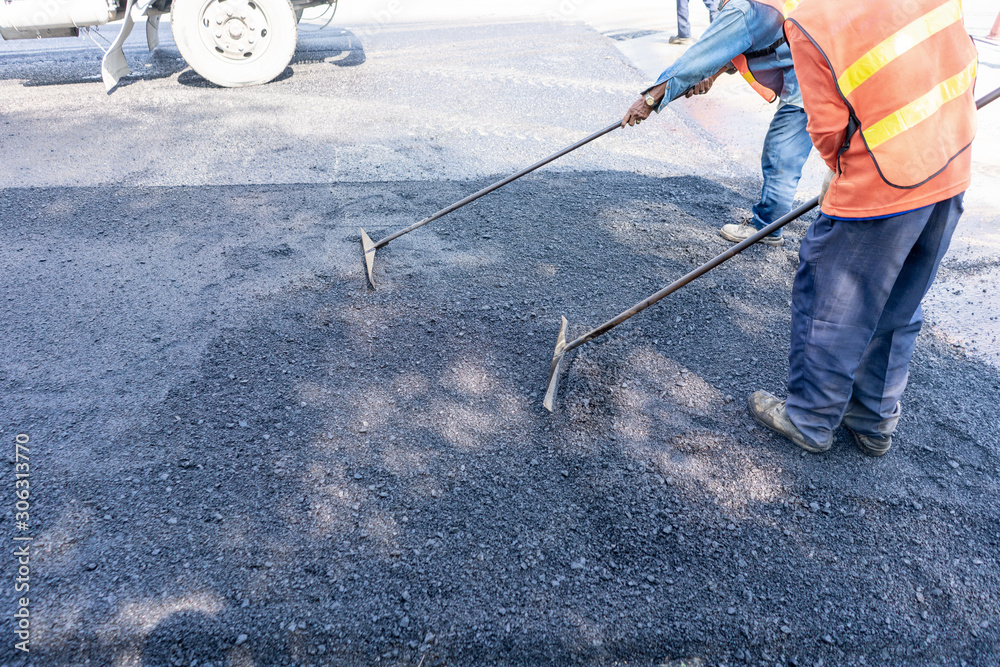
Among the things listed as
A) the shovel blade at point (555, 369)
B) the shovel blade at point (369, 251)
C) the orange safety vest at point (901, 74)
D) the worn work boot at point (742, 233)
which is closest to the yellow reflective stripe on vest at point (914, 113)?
the orange safety vest at point (901, 74)

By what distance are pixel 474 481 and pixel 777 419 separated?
3.84 ft

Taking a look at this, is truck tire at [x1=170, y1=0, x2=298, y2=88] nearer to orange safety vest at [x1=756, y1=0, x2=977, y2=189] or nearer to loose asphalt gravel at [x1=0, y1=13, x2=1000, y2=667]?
loose asphalt gravel at [x1=0, y1=13, x2=1000, y2=667]

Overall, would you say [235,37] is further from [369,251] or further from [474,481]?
[474,481]

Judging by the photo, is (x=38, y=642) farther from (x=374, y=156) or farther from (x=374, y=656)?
(x=374, y=156)

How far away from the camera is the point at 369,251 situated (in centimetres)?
338

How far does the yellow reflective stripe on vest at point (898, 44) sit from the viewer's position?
1715 millimetres

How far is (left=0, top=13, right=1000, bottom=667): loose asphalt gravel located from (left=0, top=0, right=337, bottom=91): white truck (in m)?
3.17

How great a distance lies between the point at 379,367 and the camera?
270cm

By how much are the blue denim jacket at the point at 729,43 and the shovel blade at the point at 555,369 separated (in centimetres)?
115

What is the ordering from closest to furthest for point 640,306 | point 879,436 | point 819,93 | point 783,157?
point 819,93
point 879,436
point 640,306
point 783,157

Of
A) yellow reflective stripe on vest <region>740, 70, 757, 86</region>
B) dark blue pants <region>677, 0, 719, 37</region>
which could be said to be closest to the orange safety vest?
yellow reflective stripe on vest <region>740, 70, 757, 86</region>

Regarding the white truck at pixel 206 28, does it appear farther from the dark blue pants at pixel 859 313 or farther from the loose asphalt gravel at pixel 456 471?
the dark blue pants at pixel 859 313

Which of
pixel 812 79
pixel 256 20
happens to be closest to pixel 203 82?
pixel 256 20

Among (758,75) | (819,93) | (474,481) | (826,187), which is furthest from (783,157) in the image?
(474,481)
